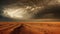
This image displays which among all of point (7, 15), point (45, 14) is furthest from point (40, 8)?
point (7, 15)

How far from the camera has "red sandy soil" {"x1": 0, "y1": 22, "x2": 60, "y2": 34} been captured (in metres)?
2.28

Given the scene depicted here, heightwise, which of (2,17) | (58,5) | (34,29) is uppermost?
(58,5)

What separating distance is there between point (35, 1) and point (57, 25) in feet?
1.31

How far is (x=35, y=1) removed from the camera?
7.71 ft

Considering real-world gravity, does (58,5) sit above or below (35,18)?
above

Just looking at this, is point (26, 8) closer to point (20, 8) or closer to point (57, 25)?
point (20, 8)

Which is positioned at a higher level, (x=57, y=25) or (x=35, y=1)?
(x=35, y=1)

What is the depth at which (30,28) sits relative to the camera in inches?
90.9

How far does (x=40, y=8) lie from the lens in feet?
7.71

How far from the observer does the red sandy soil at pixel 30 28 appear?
2.28 metres

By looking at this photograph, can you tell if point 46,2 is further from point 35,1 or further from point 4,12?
point 4,12

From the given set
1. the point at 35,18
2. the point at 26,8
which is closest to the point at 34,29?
the point at 35,18

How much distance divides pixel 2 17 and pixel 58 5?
705 millimetres

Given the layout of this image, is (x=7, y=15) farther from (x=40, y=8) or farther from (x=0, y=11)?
(x=40, y=8)
